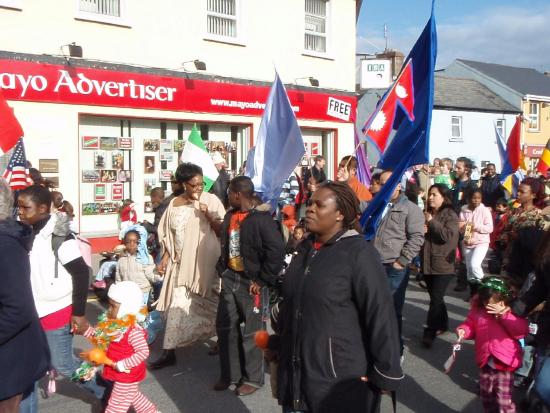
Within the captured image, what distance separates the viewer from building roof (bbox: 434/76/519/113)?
3644cm

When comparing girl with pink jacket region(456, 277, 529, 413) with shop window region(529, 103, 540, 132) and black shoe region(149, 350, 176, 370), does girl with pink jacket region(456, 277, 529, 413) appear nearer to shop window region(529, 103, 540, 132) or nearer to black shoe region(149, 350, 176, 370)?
black shoe region(149, 350, 176, 370)

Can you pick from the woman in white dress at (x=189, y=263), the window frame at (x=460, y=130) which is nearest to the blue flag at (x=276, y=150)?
the woman in white dress at (x=189, y=263)

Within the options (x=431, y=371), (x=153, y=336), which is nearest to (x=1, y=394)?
(x=153, y=336)

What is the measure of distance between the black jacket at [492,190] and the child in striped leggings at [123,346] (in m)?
10.7

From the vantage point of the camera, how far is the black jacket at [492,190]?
1395 cm

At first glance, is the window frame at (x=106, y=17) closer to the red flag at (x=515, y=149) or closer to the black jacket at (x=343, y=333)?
the red flag at (x=515, y=149)

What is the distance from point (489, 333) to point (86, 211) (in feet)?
34.1

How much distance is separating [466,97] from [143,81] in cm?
2814

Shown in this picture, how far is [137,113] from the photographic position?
14.2 meters

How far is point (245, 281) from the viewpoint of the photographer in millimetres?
5848

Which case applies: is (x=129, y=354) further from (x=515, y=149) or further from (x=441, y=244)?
(x=515, y=149)

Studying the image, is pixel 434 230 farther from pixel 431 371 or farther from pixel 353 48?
pixel 353 48

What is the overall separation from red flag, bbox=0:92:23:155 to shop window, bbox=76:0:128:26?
20.4 ft

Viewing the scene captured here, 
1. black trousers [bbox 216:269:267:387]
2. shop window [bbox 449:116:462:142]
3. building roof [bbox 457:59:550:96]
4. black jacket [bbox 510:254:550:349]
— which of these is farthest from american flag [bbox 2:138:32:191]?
building roof [bbox 457:59:550:96]
